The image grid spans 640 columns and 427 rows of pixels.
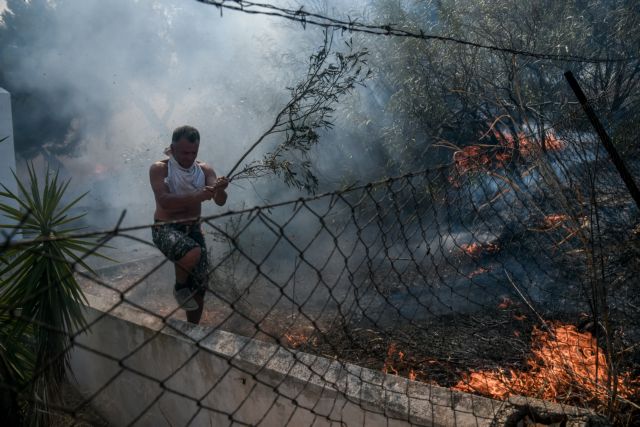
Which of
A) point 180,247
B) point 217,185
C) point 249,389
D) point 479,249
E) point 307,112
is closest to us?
point 249,389

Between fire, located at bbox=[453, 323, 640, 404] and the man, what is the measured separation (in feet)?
7.66

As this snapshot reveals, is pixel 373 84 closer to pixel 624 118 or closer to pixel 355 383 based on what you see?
pixel 624 118

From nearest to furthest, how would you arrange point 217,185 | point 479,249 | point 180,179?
point 217,185 → point 180,179 → point 479,249

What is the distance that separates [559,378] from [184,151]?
326 cm

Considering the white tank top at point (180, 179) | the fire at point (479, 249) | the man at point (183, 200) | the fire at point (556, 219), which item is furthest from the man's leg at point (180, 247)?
the fire at point (479, 249)

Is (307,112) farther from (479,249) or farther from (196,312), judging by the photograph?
(479,249)

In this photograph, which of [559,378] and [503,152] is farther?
[503,152]

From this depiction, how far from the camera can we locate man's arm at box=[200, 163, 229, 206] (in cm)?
374

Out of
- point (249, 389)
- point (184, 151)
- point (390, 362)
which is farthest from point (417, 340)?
point (184, 151)

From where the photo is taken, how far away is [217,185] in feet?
12.2

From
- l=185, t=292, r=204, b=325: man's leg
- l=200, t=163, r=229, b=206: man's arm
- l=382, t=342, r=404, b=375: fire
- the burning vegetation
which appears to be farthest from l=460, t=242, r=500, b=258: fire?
l=185, t=292, r=204, b=325: man's leg

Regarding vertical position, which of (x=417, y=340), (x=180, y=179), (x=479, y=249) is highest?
(x=180, y=179)

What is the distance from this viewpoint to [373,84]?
8.77m

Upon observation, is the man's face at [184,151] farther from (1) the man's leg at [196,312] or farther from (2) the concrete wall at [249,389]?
(2) the concrete wall at [249,389]
